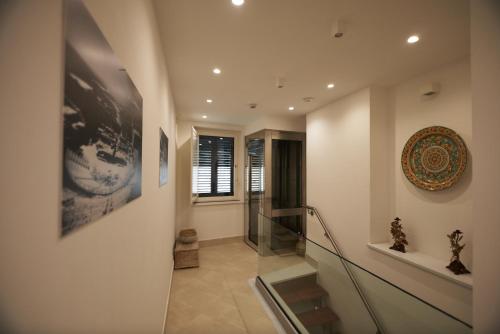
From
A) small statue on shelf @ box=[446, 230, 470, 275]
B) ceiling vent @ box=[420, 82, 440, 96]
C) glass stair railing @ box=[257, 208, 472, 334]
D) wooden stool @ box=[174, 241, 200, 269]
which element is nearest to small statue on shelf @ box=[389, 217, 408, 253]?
small statue on shelf @ box=[446, 230, 470, 275]

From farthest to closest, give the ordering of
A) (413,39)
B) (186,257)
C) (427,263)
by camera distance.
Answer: (186,257), (427,263), (413,39)

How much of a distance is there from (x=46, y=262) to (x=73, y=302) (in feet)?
0.50

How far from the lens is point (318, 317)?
1.99 m

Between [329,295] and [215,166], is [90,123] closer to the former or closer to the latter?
[329,295]

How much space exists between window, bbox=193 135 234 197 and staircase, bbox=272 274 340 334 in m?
2.33

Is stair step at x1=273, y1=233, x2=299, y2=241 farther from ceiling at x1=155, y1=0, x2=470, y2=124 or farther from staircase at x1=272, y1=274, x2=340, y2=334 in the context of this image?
ceiling at x1=155, y1=0, x2=470, y2=124

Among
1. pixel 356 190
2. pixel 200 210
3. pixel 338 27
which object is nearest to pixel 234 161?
pixel 200 210

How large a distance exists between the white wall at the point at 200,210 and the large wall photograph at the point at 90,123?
327cm

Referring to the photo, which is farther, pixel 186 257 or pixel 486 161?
pixel 186 257

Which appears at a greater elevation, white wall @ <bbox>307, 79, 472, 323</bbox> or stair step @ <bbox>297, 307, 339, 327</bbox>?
white wall @ <bbox>307, 79, 472, 323</bbox>

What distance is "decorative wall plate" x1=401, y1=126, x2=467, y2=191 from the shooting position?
172 cm

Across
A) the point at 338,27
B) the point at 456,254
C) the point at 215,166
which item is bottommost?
the point at 456,254

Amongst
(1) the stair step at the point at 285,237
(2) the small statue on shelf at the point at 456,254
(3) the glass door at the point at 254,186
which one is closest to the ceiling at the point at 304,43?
(3) the glass door at the point at 254,186

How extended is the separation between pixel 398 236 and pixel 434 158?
880mm
